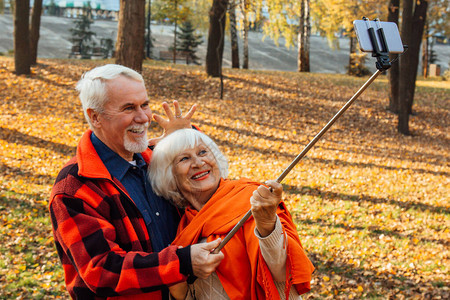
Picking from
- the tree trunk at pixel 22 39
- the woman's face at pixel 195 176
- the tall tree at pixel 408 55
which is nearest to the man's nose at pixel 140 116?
the woman's face at pixel 195 176

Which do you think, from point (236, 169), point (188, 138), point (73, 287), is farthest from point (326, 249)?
point (73, 287)

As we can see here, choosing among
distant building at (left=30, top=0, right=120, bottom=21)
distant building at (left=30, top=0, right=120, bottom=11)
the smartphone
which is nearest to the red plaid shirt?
the smartphone

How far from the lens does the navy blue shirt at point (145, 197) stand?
8.15 ft

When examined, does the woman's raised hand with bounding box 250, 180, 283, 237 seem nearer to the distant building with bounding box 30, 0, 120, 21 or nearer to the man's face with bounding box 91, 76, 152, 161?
the man's face with bounding box 91, 76, 152, 161

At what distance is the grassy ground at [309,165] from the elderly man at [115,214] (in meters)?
3.40

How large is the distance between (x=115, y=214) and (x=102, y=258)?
243 mm

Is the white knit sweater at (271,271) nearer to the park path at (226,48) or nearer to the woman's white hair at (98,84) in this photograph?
the woman's white hair at (98,84)

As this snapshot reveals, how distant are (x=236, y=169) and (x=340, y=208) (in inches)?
106

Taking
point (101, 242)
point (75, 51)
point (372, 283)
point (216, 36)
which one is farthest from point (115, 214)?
point (75, 51)

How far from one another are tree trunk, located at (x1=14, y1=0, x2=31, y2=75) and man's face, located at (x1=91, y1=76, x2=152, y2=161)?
15030 mm

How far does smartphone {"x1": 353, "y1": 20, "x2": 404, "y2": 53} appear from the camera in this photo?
1886 millimetres

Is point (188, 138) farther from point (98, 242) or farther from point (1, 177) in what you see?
point (1, 177)

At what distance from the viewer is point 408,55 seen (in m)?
14.4

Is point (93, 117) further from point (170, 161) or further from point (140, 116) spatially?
point (170, 161)
